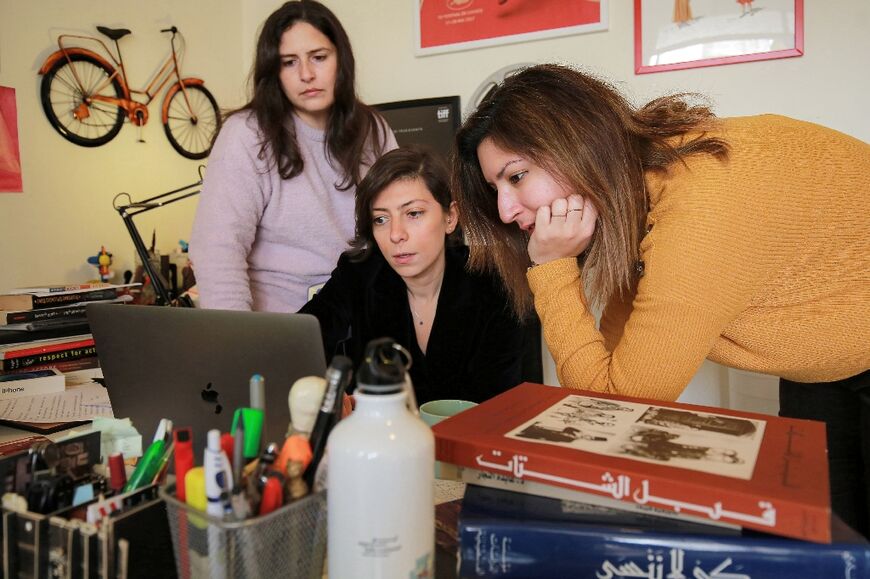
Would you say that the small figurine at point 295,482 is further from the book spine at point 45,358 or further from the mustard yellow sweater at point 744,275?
the book spine at point 45,358

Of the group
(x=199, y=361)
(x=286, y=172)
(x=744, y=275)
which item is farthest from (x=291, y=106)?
(x=744, y=275)

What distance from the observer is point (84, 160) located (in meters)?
2.55

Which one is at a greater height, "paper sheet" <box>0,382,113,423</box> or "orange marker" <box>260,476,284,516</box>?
"orange marker" <box>260,476,284,516</box>

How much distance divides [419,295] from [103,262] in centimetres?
156

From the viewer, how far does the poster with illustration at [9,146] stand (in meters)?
2.25

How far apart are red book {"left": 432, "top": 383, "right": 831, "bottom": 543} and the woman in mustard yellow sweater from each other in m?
0.22

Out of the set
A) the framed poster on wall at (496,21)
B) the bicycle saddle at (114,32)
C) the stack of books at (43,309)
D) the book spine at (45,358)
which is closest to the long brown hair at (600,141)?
the book spine at (45,358)

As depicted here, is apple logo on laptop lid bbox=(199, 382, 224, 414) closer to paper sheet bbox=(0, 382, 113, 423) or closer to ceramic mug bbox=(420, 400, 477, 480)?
ceramic mug bbox=(420, 400, 477, 480)

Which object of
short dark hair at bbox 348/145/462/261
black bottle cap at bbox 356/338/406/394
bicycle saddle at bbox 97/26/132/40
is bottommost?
black bottle cap at bbox 356/338/406/394

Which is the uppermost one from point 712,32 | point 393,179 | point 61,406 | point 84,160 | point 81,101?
point 712,32

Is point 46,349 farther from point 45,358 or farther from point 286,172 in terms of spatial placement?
point 286,172

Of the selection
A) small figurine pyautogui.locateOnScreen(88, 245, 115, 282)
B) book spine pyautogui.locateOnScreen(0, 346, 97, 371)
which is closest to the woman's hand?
book spine pyautogui.locateOnScreen(0, 346, 97, 371)

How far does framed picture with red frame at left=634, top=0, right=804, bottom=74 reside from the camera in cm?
236

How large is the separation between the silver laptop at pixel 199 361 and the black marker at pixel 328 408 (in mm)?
141
